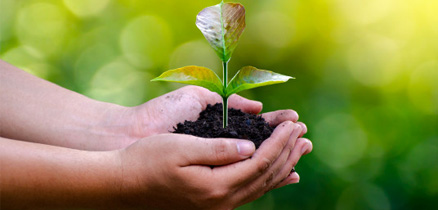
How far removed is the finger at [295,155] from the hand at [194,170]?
9 centimetres

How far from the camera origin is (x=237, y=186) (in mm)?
1153

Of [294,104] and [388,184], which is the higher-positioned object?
[294,104]

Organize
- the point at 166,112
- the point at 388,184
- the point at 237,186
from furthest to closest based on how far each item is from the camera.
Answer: the point at 388,184 < the point at 166,112 < the point at 237,186

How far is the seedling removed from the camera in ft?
3.98

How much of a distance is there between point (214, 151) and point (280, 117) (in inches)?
18.3

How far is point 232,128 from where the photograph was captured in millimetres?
1316

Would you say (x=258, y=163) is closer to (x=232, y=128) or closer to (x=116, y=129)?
(x=232, y=128)

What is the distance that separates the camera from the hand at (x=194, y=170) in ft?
3.63

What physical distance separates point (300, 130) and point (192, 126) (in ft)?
1.12

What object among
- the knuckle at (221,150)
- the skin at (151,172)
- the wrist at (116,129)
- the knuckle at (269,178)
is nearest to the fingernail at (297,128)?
the skin at (151,172)

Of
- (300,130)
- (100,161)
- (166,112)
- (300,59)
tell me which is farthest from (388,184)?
(100,161)

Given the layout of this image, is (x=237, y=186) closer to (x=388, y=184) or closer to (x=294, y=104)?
(x=294, y=104)

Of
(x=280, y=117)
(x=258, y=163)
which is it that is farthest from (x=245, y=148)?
(x=280, y=117)

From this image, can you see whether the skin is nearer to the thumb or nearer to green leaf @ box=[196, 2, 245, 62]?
the thumb
